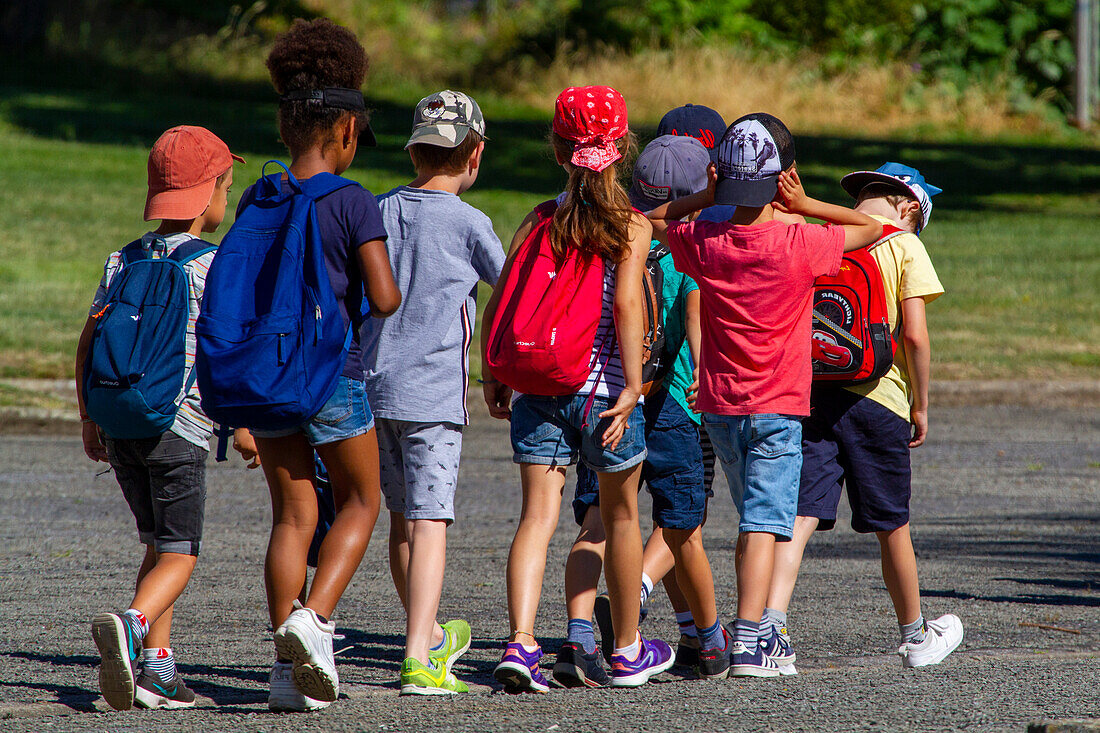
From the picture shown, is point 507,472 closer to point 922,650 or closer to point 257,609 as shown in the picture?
point 257,609

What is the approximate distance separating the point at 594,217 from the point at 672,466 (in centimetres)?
88

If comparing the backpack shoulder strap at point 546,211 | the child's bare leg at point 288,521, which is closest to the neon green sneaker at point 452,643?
the child's bare leg at point 288,521

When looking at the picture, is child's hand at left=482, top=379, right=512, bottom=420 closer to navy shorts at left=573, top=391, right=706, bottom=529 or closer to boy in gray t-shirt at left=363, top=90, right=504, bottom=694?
boy in gray t-shirt at left=363, top=90, right=504, bottom=694

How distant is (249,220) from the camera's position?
3.98 m

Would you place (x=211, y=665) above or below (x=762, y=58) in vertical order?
below

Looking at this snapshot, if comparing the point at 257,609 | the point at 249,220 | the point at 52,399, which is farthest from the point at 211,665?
the point at 52,399

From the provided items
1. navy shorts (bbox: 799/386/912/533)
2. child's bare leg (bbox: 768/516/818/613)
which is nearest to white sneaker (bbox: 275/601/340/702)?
child's bare leg (bbox: 768/516/818/613)

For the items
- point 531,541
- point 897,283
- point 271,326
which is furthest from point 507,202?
point 271,326

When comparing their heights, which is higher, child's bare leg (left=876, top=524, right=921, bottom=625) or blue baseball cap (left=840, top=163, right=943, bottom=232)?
blue baseball cap (left=840, top=163, right=943, bottom=232)

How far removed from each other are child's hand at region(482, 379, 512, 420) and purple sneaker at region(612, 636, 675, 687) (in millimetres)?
845

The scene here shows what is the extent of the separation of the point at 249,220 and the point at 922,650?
Answer: 2642mm

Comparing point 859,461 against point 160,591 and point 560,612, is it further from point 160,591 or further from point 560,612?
point 160,591

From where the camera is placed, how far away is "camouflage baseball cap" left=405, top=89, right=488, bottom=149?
14.1 feet

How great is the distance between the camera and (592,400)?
4.19 m
